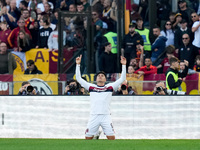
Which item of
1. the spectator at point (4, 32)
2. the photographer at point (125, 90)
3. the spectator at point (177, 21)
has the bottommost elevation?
the photographer at point (125, 90)

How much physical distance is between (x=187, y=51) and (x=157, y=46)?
0.96m

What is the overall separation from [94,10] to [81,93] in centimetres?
386

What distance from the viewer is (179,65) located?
49.5 feet

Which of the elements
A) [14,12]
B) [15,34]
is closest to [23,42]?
[15,34]

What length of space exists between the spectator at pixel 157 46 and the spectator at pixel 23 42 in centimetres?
376

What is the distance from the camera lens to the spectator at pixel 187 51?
655 inches

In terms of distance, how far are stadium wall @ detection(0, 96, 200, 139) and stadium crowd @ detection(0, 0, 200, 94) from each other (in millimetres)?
1538

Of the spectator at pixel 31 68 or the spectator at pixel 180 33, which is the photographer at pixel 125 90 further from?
the spectator at pixel 31 68

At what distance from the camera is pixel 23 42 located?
18172mm

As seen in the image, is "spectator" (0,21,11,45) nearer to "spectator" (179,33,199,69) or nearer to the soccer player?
"spectator" (179,33,199,69)

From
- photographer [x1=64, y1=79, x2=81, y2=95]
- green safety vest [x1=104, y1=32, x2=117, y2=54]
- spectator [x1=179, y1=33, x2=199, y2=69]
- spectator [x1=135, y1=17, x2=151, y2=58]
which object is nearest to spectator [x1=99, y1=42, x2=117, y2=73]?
green safety vest [x1=104, y1=32, x2=117, y2=54]

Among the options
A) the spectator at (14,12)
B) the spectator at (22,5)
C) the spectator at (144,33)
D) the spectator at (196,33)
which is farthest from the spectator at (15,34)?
the spectator at (196,33)

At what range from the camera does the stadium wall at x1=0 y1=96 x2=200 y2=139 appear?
46.1ft

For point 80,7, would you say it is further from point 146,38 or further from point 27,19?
point 146,38
